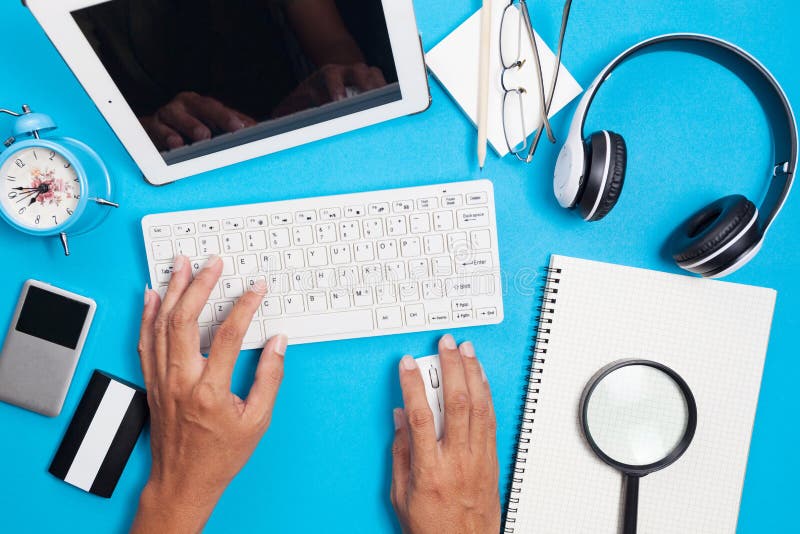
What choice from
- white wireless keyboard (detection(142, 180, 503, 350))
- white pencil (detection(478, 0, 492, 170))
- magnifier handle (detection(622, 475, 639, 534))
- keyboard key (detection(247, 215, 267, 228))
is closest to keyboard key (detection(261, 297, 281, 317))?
white wireless keyboard (detection(142, 180, 503, 350))

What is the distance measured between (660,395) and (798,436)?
248 mm

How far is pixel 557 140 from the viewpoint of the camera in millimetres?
763

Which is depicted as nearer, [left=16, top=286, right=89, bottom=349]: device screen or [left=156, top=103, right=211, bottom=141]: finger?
[left=156, top=103, right=211, bottom=141]: finger

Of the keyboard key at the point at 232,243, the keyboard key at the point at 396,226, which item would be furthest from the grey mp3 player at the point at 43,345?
the keyboard key at the point at 396,226

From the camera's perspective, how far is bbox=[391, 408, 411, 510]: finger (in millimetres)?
767

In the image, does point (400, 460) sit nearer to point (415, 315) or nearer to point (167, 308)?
point (415, 315)

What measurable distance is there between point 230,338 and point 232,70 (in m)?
0.34

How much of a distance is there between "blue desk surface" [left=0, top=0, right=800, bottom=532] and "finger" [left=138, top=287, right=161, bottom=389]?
4 cm

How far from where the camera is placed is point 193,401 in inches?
28.1

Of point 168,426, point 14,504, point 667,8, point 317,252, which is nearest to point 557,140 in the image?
point 667,8

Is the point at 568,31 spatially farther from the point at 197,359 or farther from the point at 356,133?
the point at 197,359

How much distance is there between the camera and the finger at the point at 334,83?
65cm

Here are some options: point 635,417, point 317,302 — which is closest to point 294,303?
point 317,302

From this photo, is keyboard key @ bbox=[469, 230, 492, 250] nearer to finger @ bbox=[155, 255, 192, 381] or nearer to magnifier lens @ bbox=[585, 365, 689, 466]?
Answer: magnifier lens @ bbox=[585, 365, 689, 466]
